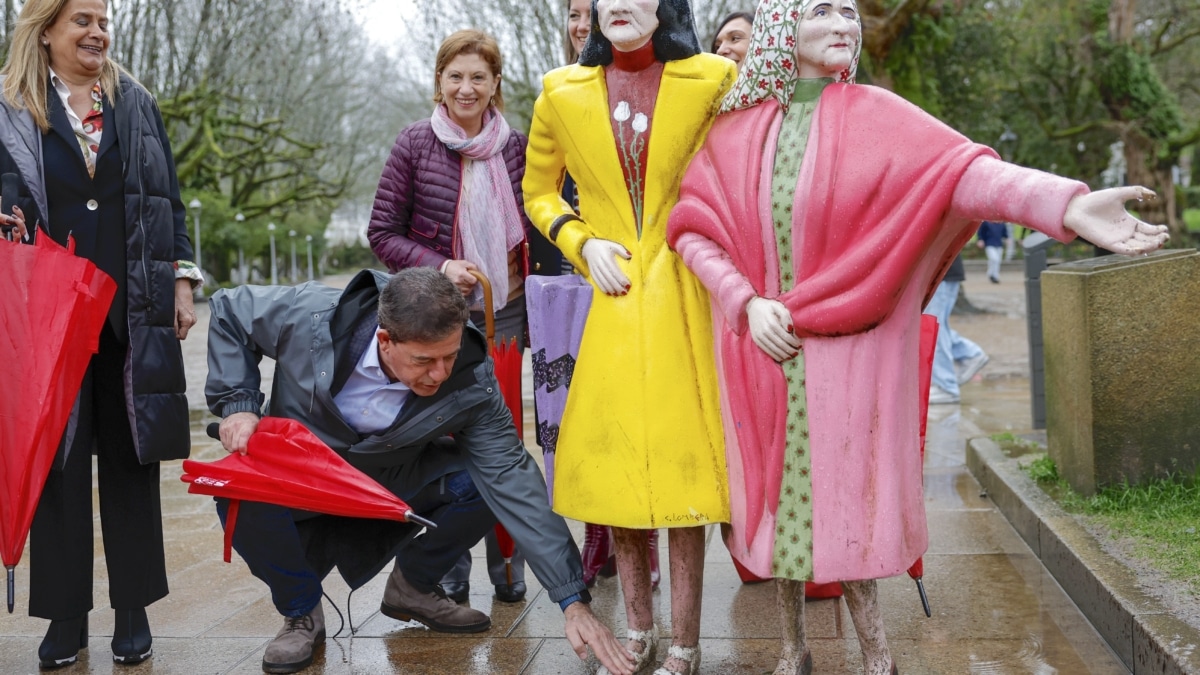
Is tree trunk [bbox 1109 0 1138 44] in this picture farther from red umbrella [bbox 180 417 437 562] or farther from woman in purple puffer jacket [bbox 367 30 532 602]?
red umbrella [bbox 180 417 437 562]

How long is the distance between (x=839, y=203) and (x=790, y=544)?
Answer: 832 mm

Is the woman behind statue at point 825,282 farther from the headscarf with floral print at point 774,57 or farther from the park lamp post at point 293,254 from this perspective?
the park lamp post at point 293,254

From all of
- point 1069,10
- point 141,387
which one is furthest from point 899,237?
point 1069,10

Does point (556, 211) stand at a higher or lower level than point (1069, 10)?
lower

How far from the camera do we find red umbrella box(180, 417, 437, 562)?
3398 mm

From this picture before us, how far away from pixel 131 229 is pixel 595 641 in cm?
182

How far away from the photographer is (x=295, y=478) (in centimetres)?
342

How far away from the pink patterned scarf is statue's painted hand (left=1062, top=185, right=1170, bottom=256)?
2.19m

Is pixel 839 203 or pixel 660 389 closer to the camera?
pixel 839 203

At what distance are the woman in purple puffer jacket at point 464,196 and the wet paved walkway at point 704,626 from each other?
420 millimetres

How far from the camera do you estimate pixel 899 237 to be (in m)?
2.85

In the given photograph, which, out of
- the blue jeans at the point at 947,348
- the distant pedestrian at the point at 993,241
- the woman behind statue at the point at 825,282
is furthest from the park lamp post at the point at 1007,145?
the woman behind statue at the point at 825,282

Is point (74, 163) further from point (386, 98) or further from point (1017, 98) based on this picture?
point (386, 98)

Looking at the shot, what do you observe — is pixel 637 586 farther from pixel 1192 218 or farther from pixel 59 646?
pixel 1192 218
